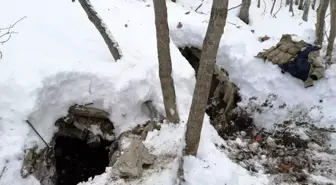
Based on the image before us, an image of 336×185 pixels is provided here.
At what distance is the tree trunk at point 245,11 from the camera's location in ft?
36.1

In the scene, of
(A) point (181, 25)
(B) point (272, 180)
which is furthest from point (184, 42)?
(B) point (272, 180)

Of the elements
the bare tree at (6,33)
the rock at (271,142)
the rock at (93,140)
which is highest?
the bare tree at (6,33)

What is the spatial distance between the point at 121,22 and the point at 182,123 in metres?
4.01

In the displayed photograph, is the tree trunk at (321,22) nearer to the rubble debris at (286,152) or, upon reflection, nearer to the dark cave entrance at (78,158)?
the rubble debris at (286,152)

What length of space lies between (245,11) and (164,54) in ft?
24.1

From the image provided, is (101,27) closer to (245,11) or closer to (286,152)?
(286,152)

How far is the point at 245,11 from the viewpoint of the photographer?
11062 millimetres

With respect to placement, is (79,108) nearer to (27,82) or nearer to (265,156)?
(27,82)

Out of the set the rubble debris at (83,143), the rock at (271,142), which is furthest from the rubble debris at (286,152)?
the rubble debris at (83,143)

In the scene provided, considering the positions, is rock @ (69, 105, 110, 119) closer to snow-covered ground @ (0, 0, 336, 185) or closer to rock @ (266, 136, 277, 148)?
snow-covered ground @ (0, 0, 336, 185)

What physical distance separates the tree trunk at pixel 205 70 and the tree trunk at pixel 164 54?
689mm

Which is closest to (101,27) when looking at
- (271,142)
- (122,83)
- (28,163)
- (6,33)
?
(122,83)

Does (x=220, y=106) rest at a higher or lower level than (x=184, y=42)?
lower

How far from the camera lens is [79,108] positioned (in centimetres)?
599
